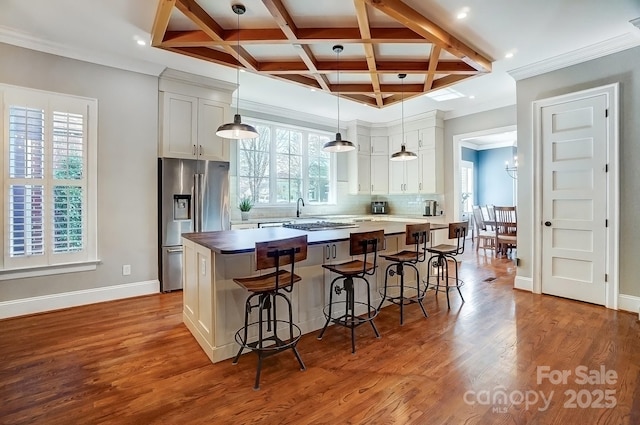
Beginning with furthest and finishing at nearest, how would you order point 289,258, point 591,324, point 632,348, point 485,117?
point 485,117, point 591,324, point 632,348, point 289,258

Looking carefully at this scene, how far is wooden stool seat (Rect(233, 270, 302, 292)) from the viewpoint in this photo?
7.18 ft

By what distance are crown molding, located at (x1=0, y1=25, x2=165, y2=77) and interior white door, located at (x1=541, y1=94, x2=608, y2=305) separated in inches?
200

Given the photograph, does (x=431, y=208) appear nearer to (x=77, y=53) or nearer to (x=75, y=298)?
(x=75, y=298)

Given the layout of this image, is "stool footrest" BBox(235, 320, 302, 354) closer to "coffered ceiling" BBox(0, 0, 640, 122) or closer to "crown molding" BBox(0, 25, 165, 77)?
"coffered ceiling" BBox(0, 0, 640, 122)

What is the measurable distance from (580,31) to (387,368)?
3788 millimetres

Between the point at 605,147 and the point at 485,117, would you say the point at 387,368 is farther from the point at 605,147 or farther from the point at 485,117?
the point at 485,117

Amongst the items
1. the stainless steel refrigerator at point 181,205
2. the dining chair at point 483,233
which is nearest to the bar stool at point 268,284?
the stainless steel refrigerator at point 181,205

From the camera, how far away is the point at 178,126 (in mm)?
4262

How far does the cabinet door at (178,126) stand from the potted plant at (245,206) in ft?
3.75

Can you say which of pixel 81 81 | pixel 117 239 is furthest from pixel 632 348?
pixel 81 81

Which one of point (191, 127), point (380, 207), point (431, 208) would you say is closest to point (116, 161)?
point (191, 127)

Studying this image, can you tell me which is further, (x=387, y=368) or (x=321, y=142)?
(x=321, y=142)

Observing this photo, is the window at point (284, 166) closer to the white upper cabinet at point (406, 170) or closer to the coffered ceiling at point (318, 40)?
the white upper cabinet at point (406, 170)

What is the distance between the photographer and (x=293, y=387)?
81.4 inches
